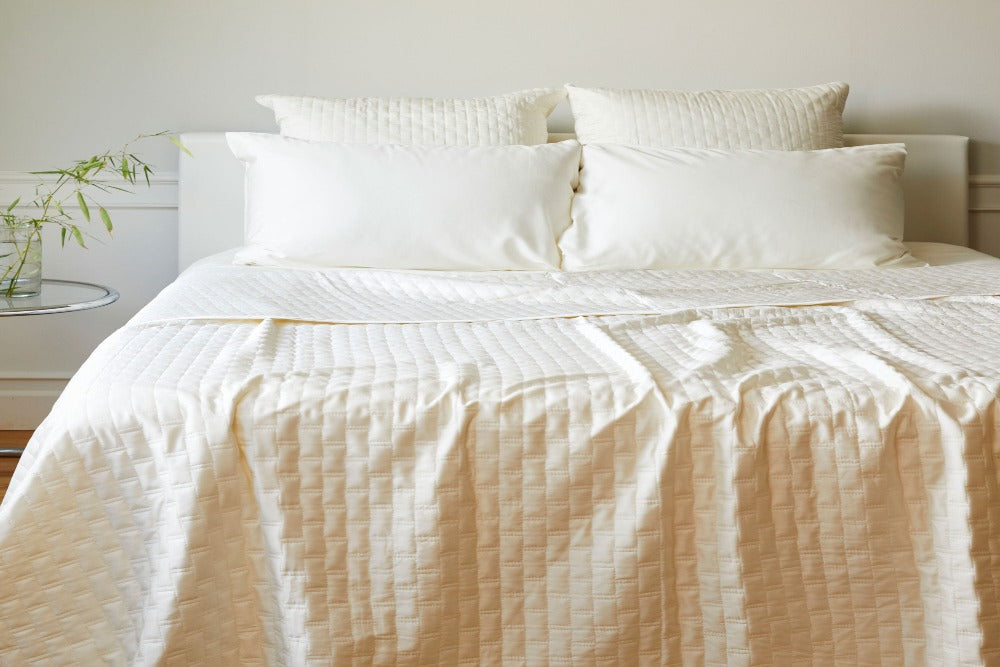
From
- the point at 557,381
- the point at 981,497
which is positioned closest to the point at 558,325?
the point at 557,381

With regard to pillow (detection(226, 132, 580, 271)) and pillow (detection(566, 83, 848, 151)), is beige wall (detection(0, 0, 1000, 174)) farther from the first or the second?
pillow (detection(226, 132, 580, 271))

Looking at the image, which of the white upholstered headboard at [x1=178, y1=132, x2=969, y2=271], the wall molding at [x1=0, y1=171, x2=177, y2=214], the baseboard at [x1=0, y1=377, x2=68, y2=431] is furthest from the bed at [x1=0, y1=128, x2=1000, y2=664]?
the baseboard at [x1=0, y1=377, x2=68, y2=431]

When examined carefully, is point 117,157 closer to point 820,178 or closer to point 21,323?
point 21,323

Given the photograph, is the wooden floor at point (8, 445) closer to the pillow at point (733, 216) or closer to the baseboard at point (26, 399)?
the baseboard at point (26, 399)

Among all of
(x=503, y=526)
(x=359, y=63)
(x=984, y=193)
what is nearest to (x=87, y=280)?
(x=359, y=63)

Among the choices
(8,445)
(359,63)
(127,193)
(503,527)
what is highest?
(359,63)

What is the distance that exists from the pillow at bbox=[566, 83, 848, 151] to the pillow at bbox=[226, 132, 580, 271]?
30 centimetres

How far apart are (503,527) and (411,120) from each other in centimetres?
146

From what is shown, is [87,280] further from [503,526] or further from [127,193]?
[503,526]

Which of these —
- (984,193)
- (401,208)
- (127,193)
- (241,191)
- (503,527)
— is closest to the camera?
(503,527)

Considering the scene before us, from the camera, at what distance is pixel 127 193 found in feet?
9.47

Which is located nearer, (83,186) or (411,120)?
(411,120)

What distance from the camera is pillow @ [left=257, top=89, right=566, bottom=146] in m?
2.52

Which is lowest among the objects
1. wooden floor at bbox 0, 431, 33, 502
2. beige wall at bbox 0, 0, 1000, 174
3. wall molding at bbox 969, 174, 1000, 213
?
wooden floor at bbox 0, 431, 33, 502
